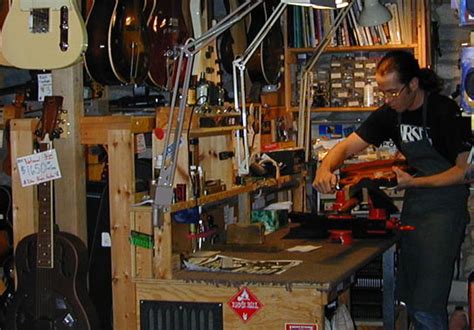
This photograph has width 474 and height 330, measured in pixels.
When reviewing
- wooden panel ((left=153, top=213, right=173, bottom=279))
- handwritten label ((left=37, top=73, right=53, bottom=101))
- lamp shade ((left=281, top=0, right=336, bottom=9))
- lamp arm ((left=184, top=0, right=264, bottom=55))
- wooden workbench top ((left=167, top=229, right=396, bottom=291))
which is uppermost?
lamp shade ((left=281, top=0, right=336, bottom=9))

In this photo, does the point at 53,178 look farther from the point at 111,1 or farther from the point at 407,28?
the point at 407,28

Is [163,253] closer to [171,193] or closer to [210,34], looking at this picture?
[171,193]

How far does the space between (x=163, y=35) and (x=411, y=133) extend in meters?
1.18

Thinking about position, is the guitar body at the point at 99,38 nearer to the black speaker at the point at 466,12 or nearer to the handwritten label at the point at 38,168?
the handwritten label at the point at 38,168

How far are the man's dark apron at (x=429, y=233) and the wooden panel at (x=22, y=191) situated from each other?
63.1 inches

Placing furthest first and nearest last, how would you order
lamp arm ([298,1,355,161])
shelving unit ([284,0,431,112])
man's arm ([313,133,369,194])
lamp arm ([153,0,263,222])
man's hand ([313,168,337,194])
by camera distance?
1. shelving unit ([284,0,431,112])
2. lamp arm ([298,1,355,161])
3. man's arm ([313,133,369,194])
4. man's hand ([313,168,337,194])
5. lamp arm ([153,0,263,222])

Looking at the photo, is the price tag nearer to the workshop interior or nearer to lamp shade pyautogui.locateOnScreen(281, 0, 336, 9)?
the workshop interior

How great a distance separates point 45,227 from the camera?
3463 mm

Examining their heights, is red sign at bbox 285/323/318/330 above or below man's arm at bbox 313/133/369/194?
below

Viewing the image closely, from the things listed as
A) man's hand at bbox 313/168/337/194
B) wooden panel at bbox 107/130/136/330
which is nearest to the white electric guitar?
wooden panel at bbox 107/130/136/330

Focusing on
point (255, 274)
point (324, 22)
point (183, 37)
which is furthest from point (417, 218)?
point (324, 22)

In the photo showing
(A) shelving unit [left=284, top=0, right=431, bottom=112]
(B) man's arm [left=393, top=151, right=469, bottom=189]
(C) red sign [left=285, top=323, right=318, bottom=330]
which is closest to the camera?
(C) red sign [left=285, top=323, right=318, bottom=330]

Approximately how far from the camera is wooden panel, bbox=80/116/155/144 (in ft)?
11.1

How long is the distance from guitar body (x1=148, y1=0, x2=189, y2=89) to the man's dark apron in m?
1.08
